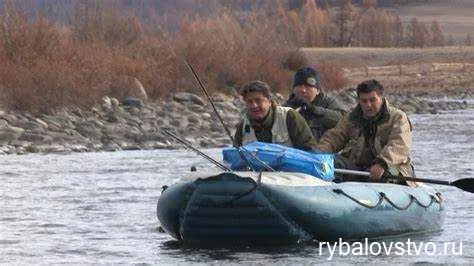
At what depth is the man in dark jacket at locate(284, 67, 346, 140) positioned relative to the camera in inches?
648

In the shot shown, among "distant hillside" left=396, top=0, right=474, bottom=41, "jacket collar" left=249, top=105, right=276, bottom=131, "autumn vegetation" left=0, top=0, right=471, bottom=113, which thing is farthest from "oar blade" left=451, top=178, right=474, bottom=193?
"distant hillside" left=396, top=0, right=474, bottom=41

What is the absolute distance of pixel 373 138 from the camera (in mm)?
15750

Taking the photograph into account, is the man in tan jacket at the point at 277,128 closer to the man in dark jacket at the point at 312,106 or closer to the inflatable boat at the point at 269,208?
the inflatable boat at the point at 269,208

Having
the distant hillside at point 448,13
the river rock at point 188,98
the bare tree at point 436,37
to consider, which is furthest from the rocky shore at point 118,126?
the distant hillside at point 448,13

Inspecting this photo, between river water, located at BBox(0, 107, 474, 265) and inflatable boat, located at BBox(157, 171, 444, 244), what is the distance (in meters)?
0.15

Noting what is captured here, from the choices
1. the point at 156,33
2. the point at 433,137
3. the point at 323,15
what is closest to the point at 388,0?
the point at 323,15

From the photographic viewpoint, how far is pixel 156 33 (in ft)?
146

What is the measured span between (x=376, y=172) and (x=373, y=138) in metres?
0.53

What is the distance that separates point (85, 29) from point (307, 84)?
2555cm

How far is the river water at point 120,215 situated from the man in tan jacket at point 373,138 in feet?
2.26

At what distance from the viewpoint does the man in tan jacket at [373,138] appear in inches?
608

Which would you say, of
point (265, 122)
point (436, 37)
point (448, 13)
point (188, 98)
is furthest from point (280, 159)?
point (448, 13)

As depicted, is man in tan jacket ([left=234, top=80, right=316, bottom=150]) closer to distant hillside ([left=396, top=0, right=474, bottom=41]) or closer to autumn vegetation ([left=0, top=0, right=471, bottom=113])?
autumn vegetation ([left=0, top=0, right=471, bottom=113])

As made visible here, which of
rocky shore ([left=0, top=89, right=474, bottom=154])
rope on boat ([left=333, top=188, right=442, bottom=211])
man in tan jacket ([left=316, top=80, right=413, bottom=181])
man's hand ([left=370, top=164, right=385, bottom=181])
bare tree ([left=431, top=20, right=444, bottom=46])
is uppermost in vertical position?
man in tan jacket ([left=316, top=80, right=413, bottom=181])
